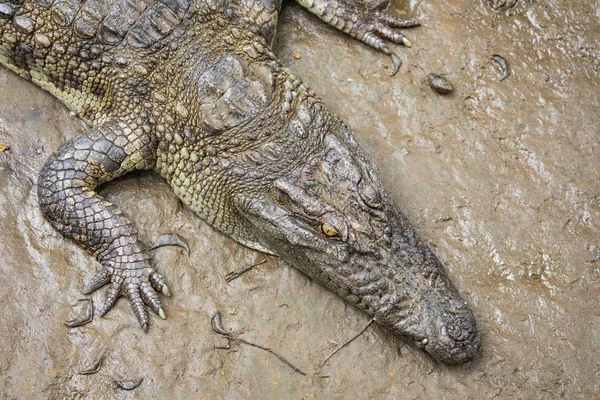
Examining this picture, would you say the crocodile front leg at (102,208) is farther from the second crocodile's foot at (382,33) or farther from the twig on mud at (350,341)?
the second crocodile's foot at (382,33)

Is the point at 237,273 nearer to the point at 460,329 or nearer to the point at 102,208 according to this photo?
the point at 102,208

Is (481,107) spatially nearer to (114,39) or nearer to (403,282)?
(403,282)

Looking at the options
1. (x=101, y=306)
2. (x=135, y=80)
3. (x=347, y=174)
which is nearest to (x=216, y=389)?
(x=101, y=306)

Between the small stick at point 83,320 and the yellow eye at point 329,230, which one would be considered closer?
the yellow eye at point 329,230

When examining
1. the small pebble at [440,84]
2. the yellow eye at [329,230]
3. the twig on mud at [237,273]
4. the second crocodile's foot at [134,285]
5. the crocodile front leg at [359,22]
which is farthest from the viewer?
the crocodile front leg at [359,22]

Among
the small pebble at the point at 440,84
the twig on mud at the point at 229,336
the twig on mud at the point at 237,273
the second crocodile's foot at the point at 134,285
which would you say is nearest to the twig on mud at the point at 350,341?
the twig on mud at the point at 229,336

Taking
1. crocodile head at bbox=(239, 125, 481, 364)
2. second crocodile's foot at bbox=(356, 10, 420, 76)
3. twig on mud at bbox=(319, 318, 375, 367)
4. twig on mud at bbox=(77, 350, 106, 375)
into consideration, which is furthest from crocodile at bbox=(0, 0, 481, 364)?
second crocodile's foot at bbox=(356, 10, 420, 76)
